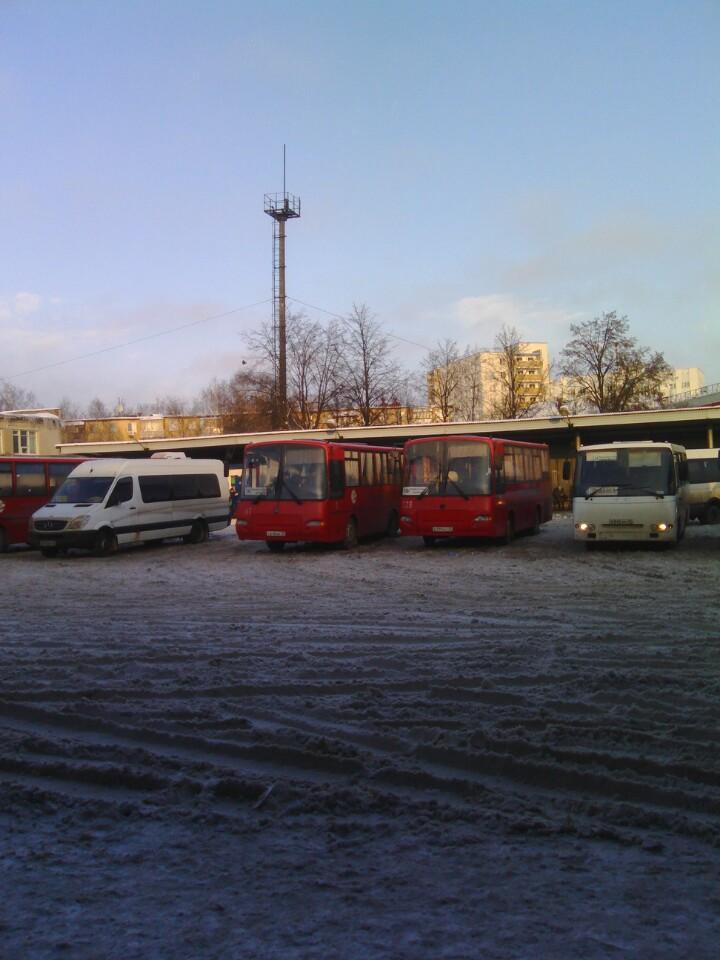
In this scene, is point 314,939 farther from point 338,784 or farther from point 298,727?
point 298,727

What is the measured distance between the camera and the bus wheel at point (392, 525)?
24.6 m

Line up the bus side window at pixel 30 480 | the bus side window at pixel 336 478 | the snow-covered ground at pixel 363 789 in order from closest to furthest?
the snow-covered ground at pixel 363 789
the bus side window at pixel 336 478
the bus side window at pixel 30 480

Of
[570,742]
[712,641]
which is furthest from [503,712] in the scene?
[712,641]

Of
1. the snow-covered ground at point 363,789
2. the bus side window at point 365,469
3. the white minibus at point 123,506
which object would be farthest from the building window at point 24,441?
the snow-covered ground at point 363,789

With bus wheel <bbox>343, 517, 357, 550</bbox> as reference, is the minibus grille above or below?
above

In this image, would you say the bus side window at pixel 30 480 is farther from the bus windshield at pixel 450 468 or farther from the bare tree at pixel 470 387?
the bare tree at pixel 470 387

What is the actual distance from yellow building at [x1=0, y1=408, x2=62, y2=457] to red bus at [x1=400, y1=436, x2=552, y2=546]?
151 feet

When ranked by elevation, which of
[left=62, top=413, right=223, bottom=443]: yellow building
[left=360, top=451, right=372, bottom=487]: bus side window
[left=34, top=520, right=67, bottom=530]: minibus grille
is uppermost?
[left=62, top=413, right=223, bottom=443]: yellow building

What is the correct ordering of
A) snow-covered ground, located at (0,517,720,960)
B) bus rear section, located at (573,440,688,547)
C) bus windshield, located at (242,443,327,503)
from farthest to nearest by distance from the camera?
bus windshield, located at (242,443,327,503), bus rear section, located at (573,440,688,547), snow-covered ground, located at (0,517,720,960)

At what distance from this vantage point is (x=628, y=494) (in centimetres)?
1833

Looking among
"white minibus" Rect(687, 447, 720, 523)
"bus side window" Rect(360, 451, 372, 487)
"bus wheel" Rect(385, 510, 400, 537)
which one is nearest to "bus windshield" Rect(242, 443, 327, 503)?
"bus side window" Rect(360, 451, 372, 487)

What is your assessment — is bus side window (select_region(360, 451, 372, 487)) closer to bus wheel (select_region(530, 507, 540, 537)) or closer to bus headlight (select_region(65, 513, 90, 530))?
bus wheel (select_region(530, 507, 540, 537))

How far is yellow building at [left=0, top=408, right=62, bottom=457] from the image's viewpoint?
62531mm

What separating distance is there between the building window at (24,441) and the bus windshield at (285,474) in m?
47.3
